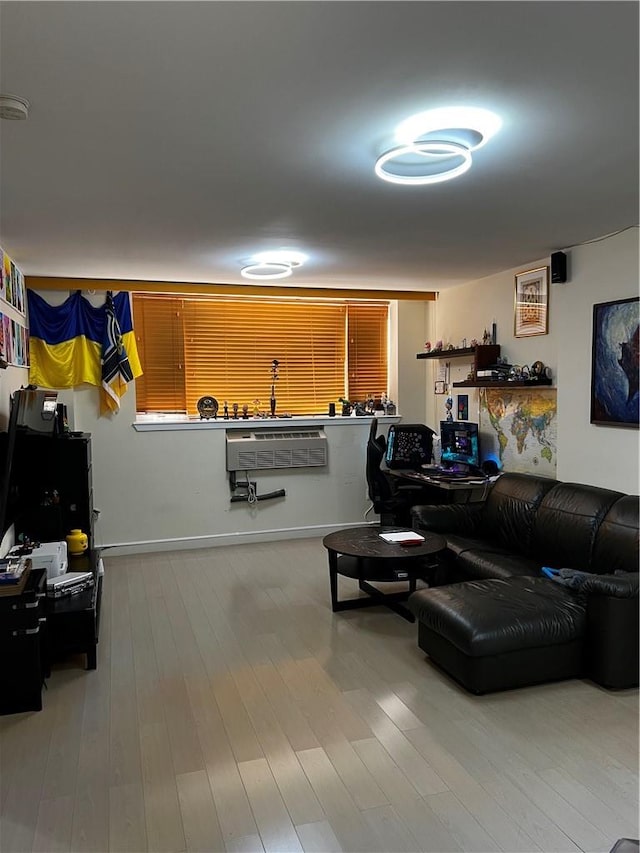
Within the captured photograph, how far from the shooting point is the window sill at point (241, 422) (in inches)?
231

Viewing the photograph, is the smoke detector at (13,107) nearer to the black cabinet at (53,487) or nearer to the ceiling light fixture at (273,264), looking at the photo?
the black cabinet at (53,487)

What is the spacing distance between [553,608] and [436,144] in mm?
2300

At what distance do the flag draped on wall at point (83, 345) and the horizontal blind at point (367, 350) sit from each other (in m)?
2.37

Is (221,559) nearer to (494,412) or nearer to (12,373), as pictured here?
(12,373)

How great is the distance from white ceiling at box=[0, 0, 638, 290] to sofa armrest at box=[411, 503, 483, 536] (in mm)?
2023

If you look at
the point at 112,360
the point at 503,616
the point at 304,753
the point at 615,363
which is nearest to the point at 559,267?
the point at 615,363

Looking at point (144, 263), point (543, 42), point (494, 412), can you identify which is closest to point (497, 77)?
point (543, 42)

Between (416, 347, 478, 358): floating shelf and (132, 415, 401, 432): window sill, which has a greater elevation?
(416, 347, 478, 358): floating shelf

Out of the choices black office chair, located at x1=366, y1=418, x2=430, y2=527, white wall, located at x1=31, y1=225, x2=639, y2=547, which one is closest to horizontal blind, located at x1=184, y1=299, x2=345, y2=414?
white wall, located at x1=31, y1=225, x2=639, y2=547

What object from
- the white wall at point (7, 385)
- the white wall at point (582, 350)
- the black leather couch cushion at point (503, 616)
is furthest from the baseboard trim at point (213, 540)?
the black leather couch cushion at point (503, 616)

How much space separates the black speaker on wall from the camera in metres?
4.46

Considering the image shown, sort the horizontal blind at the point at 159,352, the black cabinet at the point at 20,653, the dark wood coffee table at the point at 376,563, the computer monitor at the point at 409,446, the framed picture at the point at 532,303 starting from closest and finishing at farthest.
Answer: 1. the black cabinet at the point at 20,653
2. the dark wood coffee table at the point at 376,563
3. the framed picture at the point at 532,303
4. the horizontal blind at the point at 159,352
5. the computer monitor at the point at 409,446

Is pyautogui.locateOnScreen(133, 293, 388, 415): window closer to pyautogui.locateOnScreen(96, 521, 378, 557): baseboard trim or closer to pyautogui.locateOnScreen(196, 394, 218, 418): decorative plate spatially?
pyautogui.locateOnScreen(196, 394, 218, 418): decorative plate

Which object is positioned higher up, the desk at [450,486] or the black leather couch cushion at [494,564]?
the desk at [450,486]
